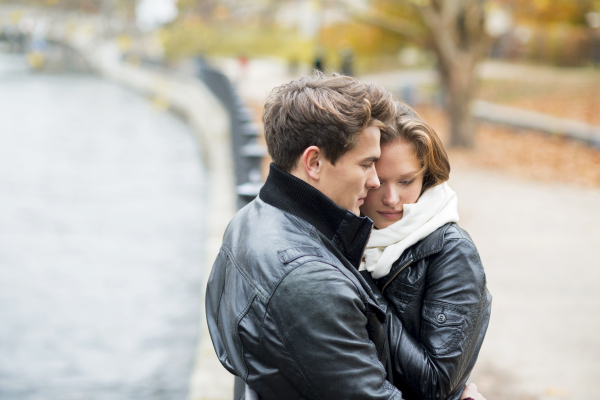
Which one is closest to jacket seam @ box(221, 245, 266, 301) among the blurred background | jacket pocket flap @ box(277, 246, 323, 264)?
jacket pocket flap @ box(277, 246, 323, 264)

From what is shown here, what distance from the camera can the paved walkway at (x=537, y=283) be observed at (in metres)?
4.60

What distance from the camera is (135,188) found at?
11438mm

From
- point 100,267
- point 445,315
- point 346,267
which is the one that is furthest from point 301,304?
point 100,267

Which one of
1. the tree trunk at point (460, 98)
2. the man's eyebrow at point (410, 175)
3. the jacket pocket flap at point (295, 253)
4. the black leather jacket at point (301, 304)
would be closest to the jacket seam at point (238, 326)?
the black leather jacket at point (301, 304)

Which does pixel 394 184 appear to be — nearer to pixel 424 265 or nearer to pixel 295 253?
pixel 424 265

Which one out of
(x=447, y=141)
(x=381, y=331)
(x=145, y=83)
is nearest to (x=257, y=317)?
(x=381, y=331)

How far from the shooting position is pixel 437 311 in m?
1.96

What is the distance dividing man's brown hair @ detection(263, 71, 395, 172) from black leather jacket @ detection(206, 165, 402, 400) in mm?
104

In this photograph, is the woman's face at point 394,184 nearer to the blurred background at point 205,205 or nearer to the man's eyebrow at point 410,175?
the man's eyebrow at point 410,175

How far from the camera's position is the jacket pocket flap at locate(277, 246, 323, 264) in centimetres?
170

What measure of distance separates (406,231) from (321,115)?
0.55 metres

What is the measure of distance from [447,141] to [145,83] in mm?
16374

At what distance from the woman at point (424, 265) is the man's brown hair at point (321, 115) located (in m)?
0.29

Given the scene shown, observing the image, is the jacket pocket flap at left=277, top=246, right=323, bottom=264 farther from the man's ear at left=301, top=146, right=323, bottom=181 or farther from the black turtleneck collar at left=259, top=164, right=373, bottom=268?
the man's ear at left=301, top=146, right=323, bottom=181
